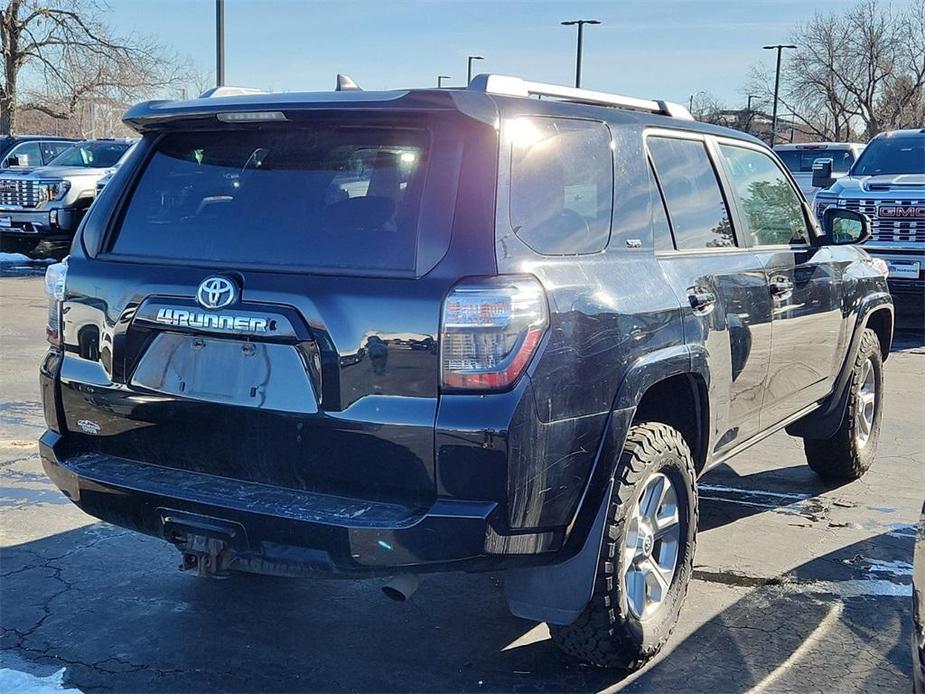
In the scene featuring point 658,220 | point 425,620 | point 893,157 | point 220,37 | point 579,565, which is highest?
point 220,37

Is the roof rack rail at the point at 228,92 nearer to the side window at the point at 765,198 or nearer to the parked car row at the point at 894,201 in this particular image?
the side window at the point at 765,198

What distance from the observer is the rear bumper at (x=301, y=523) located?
262 cm

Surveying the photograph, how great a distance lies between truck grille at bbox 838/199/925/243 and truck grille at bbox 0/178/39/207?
12664 mm

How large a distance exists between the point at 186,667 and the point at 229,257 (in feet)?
4.77

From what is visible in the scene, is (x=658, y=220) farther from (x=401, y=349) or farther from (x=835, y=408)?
(x=835, y=408)

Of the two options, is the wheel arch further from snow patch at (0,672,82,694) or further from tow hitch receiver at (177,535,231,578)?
snow patch at (0,672,82,694)

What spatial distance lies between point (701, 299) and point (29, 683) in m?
2.72

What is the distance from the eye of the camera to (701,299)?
359 cm

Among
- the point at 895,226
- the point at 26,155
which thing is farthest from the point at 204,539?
the point at 26,155

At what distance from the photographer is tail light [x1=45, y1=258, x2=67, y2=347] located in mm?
3311

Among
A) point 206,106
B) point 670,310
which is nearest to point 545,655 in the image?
point 670,310

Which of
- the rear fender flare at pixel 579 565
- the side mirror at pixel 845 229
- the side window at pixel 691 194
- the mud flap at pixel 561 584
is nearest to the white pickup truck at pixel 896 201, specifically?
the side mirror at pixel 845 229

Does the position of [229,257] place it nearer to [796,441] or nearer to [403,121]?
[403,121]

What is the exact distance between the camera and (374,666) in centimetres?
332
